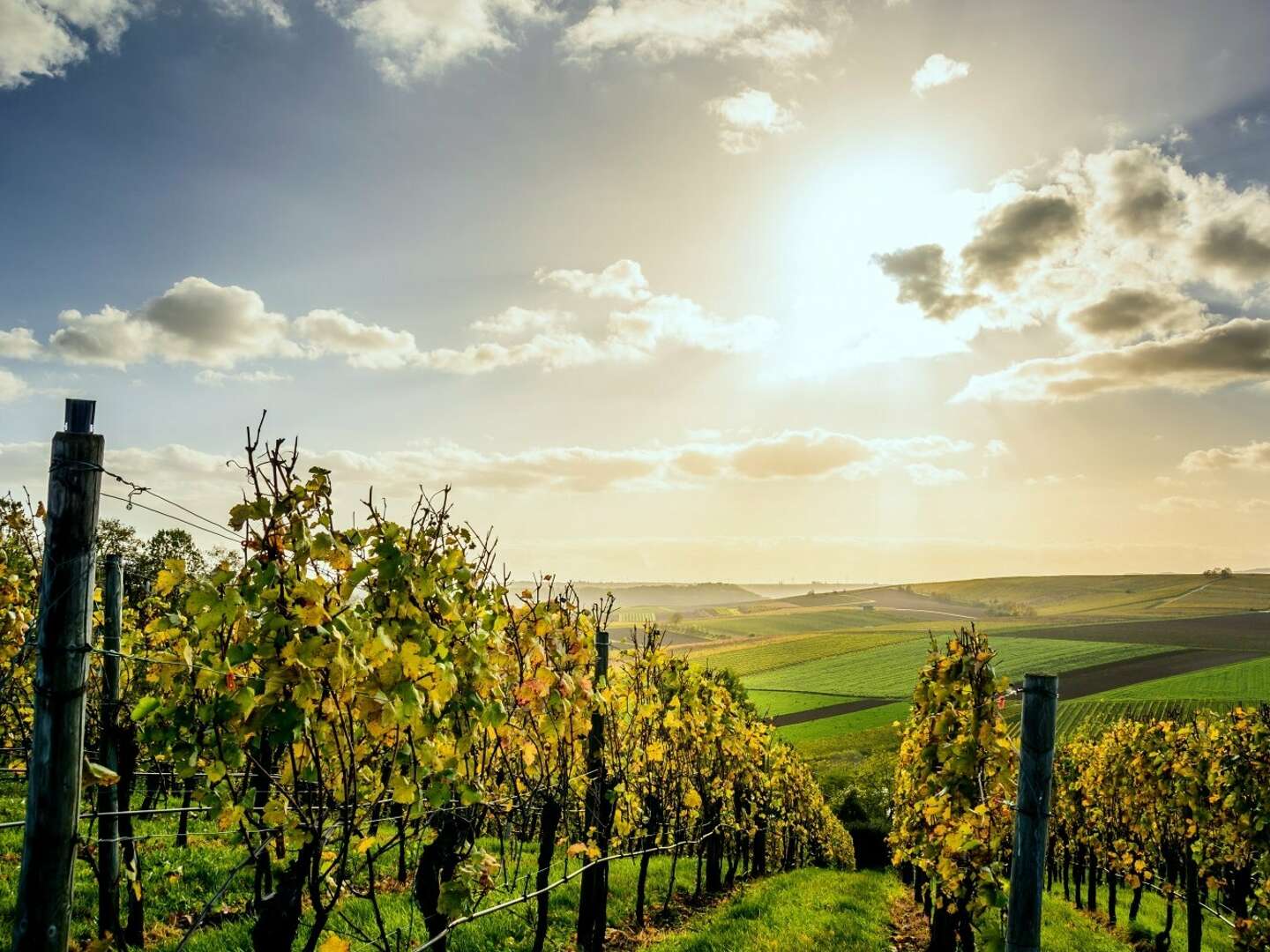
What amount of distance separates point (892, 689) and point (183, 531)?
68.8m

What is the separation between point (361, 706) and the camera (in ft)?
12.2

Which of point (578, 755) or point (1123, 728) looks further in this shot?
point (1123, 728)

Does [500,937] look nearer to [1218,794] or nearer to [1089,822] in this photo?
[1218,794]

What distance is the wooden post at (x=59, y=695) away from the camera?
2.99 m

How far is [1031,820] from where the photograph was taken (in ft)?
14.1

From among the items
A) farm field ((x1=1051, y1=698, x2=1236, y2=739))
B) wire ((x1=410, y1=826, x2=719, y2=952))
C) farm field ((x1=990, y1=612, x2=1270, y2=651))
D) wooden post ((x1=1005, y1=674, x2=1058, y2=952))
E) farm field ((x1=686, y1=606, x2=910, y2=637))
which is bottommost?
farm field ((x1=686, y1=606, x2=910, y2=637))

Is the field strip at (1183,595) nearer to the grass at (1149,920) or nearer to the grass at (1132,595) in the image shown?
the grass at (1132,595)

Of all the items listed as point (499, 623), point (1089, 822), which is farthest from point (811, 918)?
point (1089, 822)

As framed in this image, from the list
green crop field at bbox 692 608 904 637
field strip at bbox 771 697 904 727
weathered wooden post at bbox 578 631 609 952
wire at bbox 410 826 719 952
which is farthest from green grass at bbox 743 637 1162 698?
wire at bbox 410 826 719 952

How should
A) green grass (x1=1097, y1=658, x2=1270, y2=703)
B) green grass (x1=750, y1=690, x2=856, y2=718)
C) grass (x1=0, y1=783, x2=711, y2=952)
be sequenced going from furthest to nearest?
green grass (x1=750, y1=690, x2=856, y2=718) → green grass (x1=1097, y1=658, x2=1270, y2=703) → grass (x1=0, y1=783, x2=711, y2=952)

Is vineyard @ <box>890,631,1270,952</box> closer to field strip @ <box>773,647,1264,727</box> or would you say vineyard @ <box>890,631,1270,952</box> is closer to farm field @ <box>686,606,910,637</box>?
field strip @ <box>773,647,1264,727</box>

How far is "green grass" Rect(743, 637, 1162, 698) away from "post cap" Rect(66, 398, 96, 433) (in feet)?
267

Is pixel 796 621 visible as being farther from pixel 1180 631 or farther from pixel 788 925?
pixel 788 925

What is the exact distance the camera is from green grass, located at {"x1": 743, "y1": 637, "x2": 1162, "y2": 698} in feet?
268
